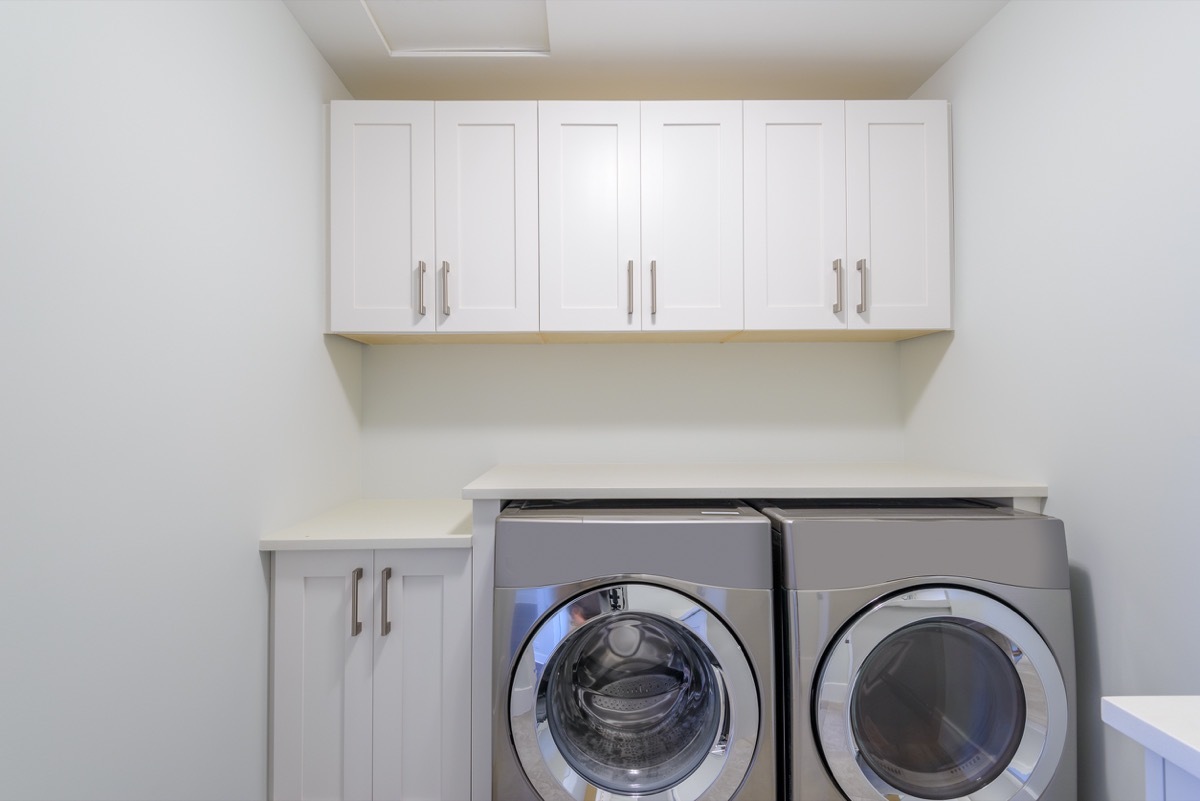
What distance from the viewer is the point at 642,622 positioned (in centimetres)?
136

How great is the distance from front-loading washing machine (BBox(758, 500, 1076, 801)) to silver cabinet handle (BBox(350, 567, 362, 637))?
1087mm

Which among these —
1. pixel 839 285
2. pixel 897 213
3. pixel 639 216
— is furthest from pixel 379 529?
pixel 897 213

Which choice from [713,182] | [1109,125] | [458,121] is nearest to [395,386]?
[458,121]

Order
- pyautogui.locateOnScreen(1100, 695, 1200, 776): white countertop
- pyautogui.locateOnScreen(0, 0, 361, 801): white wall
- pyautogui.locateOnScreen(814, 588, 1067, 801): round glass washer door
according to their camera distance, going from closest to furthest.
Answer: pyautogui.locateOnScreen(1100, 695, 1200, 776): white countertop < pyautogui.locateOnScreen(0, 0, 361, 801): white wall < pyautogui.locateOnScreen(814, 588, 1067, 801): round glass washer door

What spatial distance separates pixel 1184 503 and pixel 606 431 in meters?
1.55

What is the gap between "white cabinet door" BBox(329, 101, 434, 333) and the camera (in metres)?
1.76

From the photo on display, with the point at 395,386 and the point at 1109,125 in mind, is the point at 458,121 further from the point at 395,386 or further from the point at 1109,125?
the point at 1109,125

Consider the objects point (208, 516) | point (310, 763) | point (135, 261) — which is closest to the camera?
point (135, 261)

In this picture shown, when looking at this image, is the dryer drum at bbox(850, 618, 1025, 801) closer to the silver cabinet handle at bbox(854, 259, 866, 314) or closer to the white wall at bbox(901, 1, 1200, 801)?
the white wall at bbox(901, 1, 1200, 801)

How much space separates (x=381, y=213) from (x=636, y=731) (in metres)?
1.72

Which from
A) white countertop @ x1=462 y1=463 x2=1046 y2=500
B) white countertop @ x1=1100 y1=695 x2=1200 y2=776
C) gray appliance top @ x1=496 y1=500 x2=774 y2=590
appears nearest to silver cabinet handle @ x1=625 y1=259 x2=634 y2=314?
white countertop @ x1=462 y1=463 x2=1046 y2=500

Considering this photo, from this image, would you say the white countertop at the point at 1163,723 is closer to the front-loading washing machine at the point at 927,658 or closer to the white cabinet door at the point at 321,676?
the front-loading washing machine at the point at 927,658

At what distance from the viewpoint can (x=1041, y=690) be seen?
4.01 ft

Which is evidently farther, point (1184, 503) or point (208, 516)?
point (208, 516)
